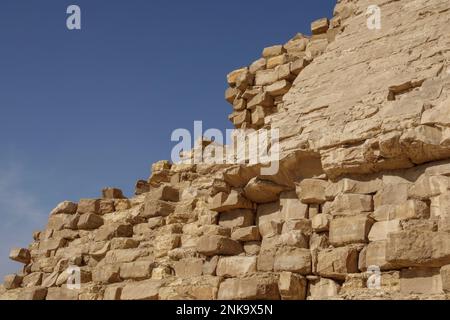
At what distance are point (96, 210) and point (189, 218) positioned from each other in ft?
10.6

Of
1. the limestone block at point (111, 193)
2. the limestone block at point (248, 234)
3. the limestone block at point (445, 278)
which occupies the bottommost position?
the limestone block at point (445, 278)

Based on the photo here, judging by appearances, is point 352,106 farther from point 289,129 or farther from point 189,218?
point 189,218

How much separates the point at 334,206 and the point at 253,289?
1.37 metres

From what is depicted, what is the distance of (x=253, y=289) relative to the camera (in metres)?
6.79

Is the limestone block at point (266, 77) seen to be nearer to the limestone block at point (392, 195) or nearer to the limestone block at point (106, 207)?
the limestone block at point (106, 207)

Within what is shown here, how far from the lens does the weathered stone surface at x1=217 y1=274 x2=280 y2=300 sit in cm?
675

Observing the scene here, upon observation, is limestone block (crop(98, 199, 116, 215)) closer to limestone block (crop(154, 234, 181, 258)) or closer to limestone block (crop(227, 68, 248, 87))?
limestone block (crop(154, 234, 181, 258))

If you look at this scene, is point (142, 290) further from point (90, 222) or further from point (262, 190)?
point (90, 222)

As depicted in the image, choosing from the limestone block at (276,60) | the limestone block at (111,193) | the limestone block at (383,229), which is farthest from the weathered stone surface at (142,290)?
the limestone block at (276,60)

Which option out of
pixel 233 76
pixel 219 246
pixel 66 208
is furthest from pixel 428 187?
pixel 66 208

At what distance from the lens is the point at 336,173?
282 inches

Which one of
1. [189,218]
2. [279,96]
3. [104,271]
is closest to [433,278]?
[189,218]

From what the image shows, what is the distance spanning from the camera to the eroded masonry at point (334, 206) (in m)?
6.14

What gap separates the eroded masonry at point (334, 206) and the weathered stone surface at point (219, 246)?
1 centimetres
